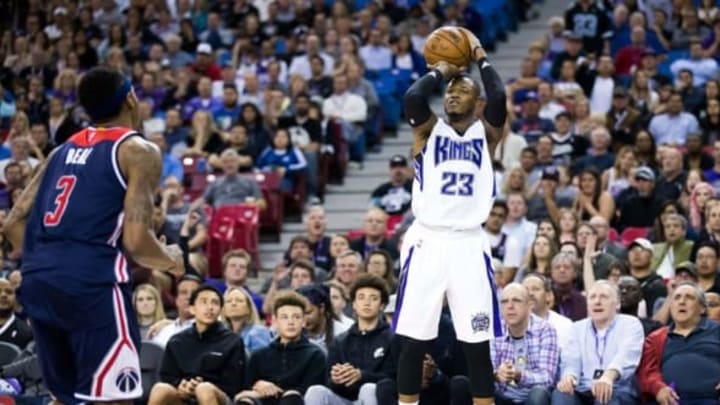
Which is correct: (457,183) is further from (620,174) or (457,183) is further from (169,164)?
(169,164)

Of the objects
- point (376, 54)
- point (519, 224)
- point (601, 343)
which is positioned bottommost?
point (601, 343)

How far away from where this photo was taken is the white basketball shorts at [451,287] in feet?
30.7

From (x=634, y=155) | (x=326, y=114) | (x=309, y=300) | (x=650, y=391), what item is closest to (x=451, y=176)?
(x=650, y=391)

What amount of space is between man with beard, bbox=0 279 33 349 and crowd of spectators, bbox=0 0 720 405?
2cm

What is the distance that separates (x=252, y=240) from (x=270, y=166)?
1.29 m

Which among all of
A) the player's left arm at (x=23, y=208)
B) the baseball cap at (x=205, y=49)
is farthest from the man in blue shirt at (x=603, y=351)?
the baseball cap at (x=205, y=49)

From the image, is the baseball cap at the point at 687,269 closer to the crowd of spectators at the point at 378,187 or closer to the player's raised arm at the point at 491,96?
the crowd of spectators at the point at 378,187

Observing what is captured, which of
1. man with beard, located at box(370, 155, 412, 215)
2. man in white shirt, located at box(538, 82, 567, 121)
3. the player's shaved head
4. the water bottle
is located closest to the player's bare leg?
the player's shaved head

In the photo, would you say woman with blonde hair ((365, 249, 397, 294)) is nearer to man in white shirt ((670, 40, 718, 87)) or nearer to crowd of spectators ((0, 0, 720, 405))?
crowd of spectators ((0, 0, 720, 405))

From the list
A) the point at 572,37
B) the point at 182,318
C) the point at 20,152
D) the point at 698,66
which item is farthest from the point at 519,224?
the point at 20,152

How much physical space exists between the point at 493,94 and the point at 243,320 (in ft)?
15.3

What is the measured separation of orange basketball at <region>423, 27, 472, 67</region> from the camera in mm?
9445

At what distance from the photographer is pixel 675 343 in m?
12.0

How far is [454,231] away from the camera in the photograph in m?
9.37
